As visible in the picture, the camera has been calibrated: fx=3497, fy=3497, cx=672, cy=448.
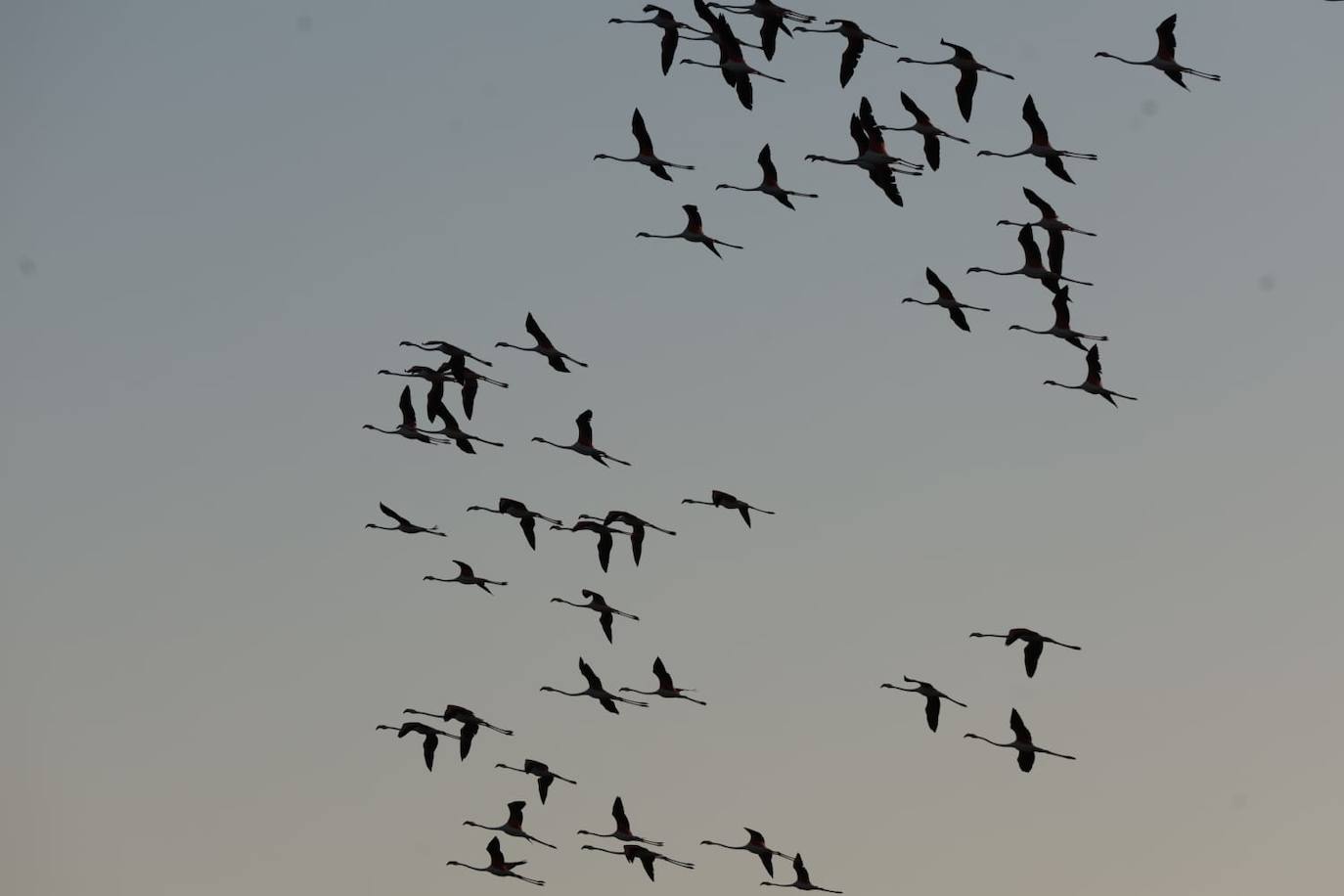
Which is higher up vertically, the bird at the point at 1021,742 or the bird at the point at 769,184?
the bird at the point at 769,184

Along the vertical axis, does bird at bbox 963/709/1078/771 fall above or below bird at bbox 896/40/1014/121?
below

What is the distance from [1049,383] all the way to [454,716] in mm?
19887

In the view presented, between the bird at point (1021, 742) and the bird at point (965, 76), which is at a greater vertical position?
the bird at point (965, 76)

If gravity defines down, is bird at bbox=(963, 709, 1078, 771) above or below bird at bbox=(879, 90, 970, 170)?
below

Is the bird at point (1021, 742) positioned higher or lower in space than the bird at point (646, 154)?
lower

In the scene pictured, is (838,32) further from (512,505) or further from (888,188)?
(512,505)

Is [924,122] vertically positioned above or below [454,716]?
above

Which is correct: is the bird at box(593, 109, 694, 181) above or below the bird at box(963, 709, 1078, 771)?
above

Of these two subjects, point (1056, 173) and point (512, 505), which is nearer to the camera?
point (1056, 173)

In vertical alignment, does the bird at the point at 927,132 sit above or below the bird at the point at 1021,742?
above

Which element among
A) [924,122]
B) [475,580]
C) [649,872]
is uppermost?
[924,122]

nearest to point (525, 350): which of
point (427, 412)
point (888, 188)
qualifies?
point (427, 412)

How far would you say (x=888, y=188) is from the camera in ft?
312

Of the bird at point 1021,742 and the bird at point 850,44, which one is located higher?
the bird at point 850,44
